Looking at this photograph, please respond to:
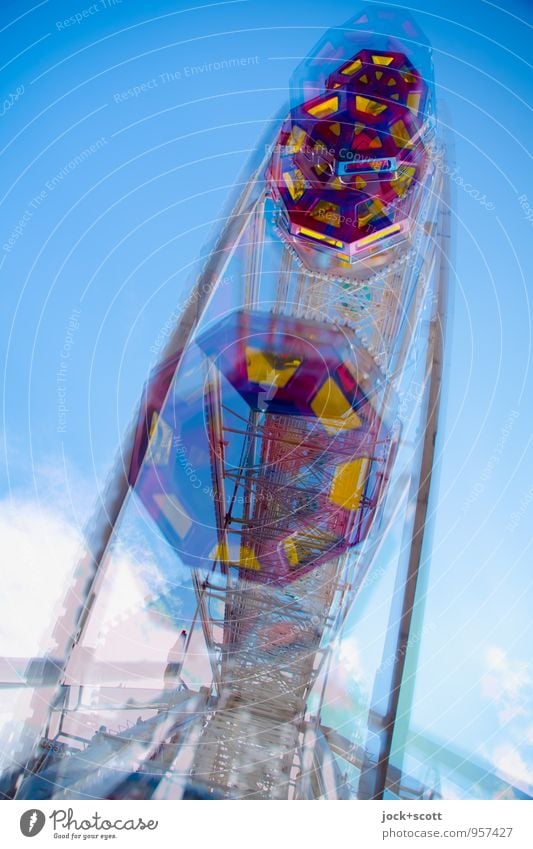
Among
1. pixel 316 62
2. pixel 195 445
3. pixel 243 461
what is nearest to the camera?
pixel 316 62

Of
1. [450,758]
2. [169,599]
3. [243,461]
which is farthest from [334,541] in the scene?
[450,758]

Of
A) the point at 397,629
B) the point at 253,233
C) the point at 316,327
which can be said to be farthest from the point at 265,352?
the point at 397,629

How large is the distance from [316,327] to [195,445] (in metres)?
1.05

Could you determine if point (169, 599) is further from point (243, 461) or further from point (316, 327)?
point (316, 327)

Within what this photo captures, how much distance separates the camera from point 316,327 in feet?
8.76

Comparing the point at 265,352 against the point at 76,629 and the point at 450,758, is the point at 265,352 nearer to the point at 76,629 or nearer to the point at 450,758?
the point at 76,629

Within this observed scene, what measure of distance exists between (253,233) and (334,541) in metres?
2.28
